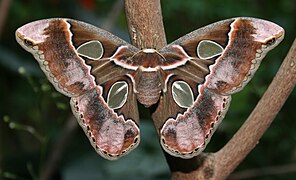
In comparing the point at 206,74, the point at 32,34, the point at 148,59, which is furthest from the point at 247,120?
the point at 32,34

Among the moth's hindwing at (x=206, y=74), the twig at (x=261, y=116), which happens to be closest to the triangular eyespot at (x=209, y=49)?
the moth's hindwing at (x=206, y=74)

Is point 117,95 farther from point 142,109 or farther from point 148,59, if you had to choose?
point 142,109

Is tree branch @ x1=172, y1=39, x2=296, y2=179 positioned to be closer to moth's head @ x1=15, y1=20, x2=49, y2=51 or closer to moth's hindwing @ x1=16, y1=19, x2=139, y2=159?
moth's hindwing @ x1=16, y1=19, x2=139, y2=159

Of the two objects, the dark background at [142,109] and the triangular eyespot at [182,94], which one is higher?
the triangular eyespot at [182,94]

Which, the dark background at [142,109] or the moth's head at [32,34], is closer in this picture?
the moth's head at [32,34]

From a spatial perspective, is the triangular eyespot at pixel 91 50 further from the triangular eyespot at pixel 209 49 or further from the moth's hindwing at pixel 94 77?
the triangular eyespot at pixel 209 49

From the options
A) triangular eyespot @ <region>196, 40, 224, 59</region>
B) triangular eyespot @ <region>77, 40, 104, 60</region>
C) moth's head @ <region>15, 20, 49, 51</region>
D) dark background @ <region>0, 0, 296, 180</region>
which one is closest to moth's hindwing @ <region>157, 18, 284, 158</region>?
triangular eyespot @ <region>196, 40, 224, 59</region>

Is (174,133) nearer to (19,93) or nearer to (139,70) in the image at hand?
(139,70)

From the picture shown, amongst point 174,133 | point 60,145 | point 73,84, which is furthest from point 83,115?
point 60,145
